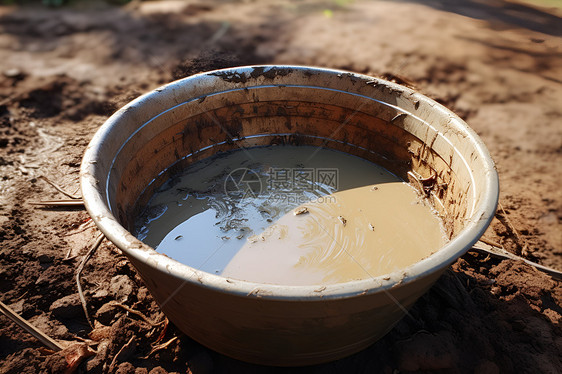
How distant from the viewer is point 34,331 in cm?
174

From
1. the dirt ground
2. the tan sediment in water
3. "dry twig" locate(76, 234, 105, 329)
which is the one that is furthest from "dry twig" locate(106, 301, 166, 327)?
the tan sediment in water

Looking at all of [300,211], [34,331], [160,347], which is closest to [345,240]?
[300,211]

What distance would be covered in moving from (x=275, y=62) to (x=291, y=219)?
2351 millimetres

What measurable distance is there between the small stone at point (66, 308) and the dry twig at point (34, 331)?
0.12m

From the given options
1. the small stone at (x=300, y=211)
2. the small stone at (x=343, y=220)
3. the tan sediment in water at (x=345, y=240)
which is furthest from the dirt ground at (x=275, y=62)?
the small stone at (x=300, y=211)

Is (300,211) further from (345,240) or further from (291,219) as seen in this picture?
(345,240)

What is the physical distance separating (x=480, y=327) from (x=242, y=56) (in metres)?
3.25

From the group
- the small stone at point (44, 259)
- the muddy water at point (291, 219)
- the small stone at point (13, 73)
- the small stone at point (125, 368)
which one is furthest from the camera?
the small stone at point (13, 73)

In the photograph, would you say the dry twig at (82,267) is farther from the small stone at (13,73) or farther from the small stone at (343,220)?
the small stone at (13,73)

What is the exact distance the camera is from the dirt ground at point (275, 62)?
175 cm

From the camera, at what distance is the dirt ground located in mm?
1754

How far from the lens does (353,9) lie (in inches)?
205

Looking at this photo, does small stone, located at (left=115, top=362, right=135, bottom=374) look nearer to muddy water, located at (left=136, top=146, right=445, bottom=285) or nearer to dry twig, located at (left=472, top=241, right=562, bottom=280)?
muddy water, located at (left=136, top=146, right=445, bottom=285)

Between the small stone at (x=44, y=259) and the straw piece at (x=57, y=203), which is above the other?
the straw piece at (x=57, y=203)
